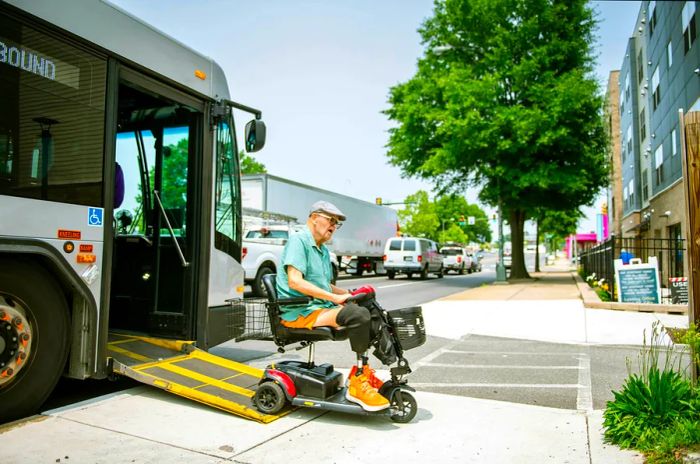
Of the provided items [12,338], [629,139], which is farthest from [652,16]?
[12,338]

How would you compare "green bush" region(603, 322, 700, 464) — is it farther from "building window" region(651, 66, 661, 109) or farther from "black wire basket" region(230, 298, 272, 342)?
"building window" region(651, 66, 661, 109)

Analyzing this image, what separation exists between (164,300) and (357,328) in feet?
9.37

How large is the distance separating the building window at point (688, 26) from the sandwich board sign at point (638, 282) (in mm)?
10639

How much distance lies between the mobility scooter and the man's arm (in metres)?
0.11

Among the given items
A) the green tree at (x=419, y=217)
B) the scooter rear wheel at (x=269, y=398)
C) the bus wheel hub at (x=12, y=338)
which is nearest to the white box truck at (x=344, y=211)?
the scooter rear wheel at (x=269, y=398)

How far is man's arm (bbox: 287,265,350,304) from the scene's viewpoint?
14.0 feet

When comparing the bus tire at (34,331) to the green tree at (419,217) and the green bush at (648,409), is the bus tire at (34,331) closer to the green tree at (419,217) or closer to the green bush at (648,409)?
the green bush at (648,409)

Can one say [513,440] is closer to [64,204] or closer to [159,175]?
[64,204]

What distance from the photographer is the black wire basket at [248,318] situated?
5848mm

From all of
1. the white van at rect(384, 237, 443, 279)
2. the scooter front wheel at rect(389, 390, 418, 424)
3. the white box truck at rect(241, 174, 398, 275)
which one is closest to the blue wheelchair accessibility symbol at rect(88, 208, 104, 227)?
the scooter front wheel at rect(389, 390, 418, 424)

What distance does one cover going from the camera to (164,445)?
3.80 m

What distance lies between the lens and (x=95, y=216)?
4.50 meters

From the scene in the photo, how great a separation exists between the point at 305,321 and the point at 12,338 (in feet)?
6.72

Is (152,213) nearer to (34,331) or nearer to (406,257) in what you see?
(34,331)
